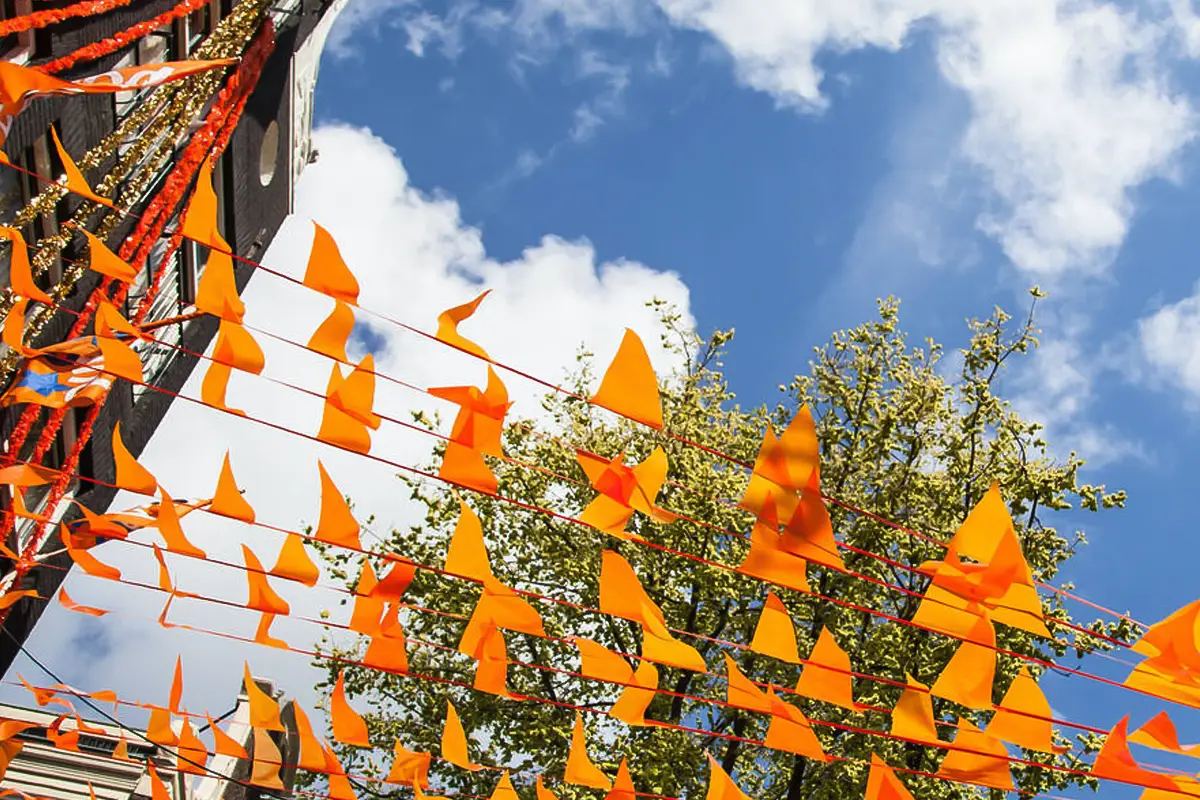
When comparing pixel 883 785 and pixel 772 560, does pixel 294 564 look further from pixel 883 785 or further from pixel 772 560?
pixel 883 785

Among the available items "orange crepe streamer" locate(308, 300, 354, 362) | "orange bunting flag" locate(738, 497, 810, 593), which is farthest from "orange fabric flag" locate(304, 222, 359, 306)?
"orange bunting flag" locate(738, 497, 810, 593)

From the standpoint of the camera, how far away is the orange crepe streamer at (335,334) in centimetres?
464

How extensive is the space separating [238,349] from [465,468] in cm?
120

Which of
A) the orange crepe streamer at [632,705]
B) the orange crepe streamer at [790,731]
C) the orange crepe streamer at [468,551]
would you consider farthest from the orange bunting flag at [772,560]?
the orange crepe streamer at [468,551]

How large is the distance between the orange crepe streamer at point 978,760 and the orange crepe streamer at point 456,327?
2.81 meters

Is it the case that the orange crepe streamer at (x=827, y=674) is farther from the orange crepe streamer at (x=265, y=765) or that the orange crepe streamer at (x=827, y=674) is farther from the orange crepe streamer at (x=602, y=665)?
the orange crepe streamer at (x=265, y=765)

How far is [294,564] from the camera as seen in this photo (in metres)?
5.34

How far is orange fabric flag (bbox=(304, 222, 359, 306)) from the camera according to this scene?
4.37 metres

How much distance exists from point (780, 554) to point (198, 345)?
11.2m

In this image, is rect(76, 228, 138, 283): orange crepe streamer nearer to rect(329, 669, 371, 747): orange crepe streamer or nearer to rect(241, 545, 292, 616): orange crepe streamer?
rect(241, 545, 292, 616): orange crepe streamer

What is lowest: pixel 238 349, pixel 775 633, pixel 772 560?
pixel 775 633

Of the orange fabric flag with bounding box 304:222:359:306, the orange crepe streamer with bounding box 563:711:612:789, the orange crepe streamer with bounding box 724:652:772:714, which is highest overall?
the orange fabric flag with bounding box 304:222:359:306

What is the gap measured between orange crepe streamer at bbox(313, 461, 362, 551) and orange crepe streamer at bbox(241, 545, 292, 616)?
69 centimetres

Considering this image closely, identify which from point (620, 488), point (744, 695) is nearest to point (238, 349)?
point (620, 488)
